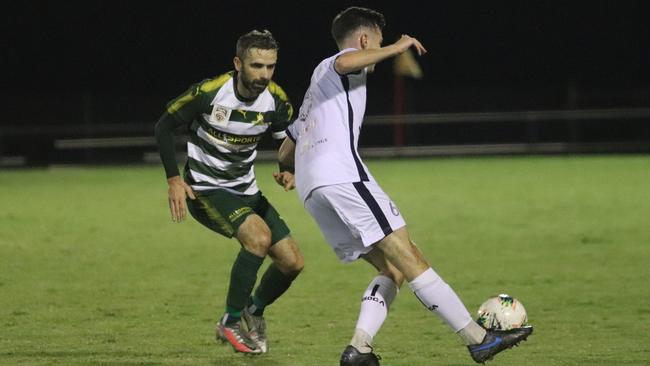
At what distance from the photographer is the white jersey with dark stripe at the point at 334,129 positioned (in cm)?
605

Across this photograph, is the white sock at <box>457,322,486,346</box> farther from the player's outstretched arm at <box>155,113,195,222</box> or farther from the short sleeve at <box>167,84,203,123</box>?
the short sleeve at <box>167,84,203,123</box>

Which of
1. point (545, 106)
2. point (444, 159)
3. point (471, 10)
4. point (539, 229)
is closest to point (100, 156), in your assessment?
point (444, 159)

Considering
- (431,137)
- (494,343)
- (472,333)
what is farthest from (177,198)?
(431,137)

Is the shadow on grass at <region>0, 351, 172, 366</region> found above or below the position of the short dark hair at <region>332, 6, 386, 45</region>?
below

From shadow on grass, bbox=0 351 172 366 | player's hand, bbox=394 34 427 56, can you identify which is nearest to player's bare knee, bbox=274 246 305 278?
shadow on grass, bbox=0 351 172 366

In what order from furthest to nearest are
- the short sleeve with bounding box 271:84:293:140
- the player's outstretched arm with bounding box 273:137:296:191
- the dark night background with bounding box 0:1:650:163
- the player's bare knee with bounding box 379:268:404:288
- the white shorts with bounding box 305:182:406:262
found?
the dark night background with bounding box 0:1:650:163 < the short sleeve with bounding box 271:84:293:140 < the player's outstretched arm with bounding box 273:137:296:191 < the player's bare knee with bounding box 379:268:404:288 < the white shorts with bounding box 305:182:406:262

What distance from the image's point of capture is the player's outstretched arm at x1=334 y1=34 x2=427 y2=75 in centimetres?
580

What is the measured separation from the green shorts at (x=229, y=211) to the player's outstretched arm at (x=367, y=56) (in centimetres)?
149

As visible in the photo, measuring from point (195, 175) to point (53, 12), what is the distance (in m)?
30.1

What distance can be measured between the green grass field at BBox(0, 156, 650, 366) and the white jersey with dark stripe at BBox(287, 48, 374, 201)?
47.0 inches

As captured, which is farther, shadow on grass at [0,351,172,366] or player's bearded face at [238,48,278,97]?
player's bearded face at [238,48,278,97]

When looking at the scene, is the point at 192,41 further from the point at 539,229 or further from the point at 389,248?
the point at 389,248

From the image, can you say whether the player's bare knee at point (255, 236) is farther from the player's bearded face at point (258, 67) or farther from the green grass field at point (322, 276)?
the player's bearded face at point (258, 67)

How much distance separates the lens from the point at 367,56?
5855 millimetres
